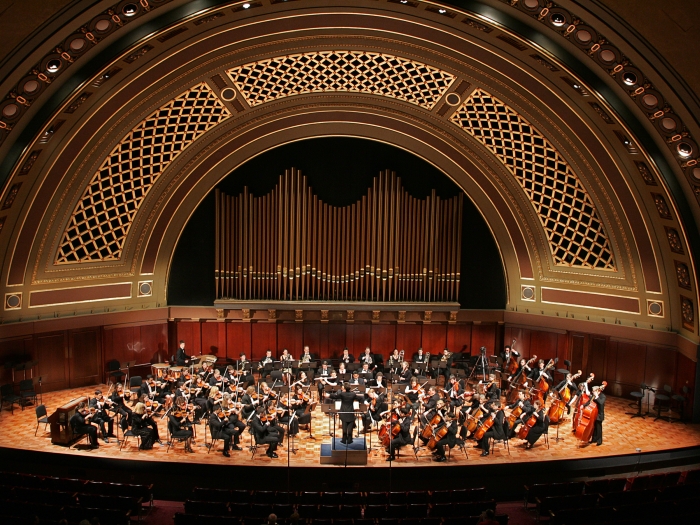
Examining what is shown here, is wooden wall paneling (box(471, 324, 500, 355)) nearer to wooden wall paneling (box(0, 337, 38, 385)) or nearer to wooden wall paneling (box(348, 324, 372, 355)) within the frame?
wooden wall paneling (box(348, 324, 372, 355))

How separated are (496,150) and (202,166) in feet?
25.8

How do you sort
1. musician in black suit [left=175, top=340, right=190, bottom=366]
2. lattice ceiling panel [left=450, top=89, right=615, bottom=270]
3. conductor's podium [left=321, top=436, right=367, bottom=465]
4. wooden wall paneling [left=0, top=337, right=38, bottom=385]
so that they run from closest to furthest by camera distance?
conductor's podium [left=321, top=436, right=367, bottom=465] → wooden wall paneling [left=0, top=337, right=38, bottom=385] → lattice ceiling panel [left=450, top=89, right=615, bottom=270] → musician in black suit [left=175, top=340, right=190, bottom=366]

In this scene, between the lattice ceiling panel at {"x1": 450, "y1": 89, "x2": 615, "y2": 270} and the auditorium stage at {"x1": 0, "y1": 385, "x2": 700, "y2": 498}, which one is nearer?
the auditorium stage at {"x1": 0, "y1": 385, "x2": 700, "y2": 498}

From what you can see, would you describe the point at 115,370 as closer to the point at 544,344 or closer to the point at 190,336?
the point at 190,336

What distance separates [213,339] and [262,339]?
4.58 feet

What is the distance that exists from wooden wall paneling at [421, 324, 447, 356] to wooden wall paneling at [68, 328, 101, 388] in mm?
8959

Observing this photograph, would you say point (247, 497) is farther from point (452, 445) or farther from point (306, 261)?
point (306, 261)

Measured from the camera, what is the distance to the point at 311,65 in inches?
698

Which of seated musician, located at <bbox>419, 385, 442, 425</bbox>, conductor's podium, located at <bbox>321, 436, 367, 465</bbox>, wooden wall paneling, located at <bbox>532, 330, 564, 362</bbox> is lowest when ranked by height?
conductor's podium, located at <bbox>321, 436, 367, 465</bbox>

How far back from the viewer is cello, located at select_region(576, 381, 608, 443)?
1534 centimetres

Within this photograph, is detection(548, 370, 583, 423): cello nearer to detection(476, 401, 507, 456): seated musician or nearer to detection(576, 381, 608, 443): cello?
detection(576, 381, 608, 443): cello

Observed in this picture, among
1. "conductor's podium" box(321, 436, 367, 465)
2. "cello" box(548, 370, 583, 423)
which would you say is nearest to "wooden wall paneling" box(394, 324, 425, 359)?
"cello" box(548, 370, 583, 423)

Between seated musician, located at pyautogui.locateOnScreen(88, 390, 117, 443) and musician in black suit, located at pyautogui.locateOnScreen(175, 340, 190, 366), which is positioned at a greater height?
musician in black suit, located at pyautogui.locateOnScreen(175, 340, 190, 366)

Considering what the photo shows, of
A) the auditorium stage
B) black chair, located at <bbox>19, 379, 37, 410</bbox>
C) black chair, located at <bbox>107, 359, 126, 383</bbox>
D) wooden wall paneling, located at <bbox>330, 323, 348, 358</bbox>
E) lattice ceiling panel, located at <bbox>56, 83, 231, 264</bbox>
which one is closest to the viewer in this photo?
the auditorium stage
